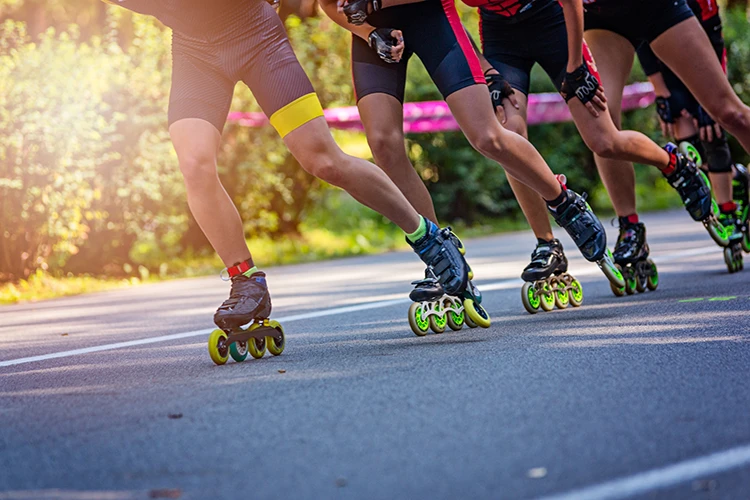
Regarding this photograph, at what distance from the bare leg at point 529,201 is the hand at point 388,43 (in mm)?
954

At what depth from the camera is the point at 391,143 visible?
5.48 m

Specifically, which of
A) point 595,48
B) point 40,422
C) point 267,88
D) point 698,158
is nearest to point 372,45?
point 267,88

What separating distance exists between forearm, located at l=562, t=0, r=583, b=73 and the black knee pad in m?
2.19

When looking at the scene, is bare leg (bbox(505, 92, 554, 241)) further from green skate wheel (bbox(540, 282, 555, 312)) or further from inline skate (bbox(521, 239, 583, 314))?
green skate wheel (bbox(540, 282, 555, 312))

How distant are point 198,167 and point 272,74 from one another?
1.69ft

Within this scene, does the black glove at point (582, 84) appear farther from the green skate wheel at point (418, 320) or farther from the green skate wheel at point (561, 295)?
the green skate wheel at point (418, 320)

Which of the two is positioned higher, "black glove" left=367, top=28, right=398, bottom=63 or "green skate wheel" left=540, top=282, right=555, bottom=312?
"black glove" left=367, top=28, right=398, bottom=63

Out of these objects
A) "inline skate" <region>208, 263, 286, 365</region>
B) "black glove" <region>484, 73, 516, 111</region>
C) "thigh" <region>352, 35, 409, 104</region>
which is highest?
"thigh" <region>352, 35, 409, 104</region>

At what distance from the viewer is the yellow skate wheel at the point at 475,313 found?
5.31 m

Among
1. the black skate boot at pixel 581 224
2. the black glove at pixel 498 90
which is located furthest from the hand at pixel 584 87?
the black skate boot at pixel 581 224

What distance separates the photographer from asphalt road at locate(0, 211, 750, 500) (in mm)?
2852

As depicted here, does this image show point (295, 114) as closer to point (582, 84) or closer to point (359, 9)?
point (359, 9)

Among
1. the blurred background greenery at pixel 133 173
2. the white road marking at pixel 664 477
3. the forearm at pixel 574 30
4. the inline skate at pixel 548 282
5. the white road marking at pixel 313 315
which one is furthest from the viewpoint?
the blurred background greenery at pixel 133 173

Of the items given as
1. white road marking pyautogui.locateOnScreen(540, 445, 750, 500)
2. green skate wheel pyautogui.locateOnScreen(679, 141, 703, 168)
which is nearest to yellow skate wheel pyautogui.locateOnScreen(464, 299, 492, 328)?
white road marking pyautogui.locateOnScreen(540, 445, 750, 500)
